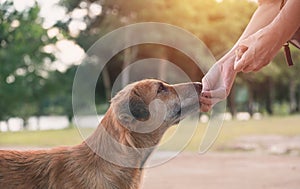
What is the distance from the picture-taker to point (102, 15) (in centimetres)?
2950

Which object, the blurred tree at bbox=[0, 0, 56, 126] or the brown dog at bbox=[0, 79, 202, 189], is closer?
the brown dog at bbox=[0, 79, 202, 189]

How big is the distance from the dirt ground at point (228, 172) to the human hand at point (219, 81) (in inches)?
172

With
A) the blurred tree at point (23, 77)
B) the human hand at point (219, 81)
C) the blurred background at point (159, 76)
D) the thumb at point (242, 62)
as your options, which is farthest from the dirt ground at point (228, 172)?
the blurred tree at point (23, 77)

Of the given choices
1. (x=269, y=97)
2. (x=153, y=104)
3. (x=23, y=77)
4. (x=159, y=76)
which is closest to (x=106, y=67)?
(x=23, y=77)

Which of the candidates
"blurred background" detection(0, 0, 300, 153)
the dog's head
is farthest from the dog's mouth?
"blurred background" detection(0, 0, 300, 153)

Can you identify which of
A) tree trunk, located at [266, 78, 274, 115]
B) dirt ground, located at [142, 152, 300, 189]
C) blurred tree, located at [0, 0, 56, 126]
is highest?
blurred tree, located at [0, 0, 56, 126]

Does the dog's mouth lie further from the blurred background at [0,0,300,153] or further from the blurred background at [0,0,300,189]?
the blurred background at [0,0,300,153]

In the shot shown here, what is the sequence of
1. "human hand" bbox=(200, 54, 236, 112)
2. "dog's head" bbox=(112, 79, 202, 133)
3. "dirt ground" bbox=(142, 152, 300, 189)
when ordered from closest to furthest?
"human hand" bbox=(200, 54, 236, 112) < "dog's head" bbox=(112, 79, 202, 133) < "dirt ground" bbox=(142, 152, 300, 189)

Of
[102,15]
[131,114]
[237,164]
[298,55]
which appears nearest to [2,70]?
[102,15]

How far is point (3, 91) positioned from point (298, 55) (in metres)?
17.1

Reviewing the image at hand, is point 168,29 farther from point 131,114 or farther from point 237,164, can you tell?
point 131,114

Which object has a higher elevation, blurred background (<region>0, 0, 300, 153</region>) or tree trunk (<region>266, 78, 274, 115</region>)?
blurred background (<region>0, 0, 300, 153</region>)

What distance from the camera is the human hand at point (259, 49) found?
94.3 inches

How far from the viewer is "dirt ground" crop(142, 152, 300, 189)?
30.7ft
